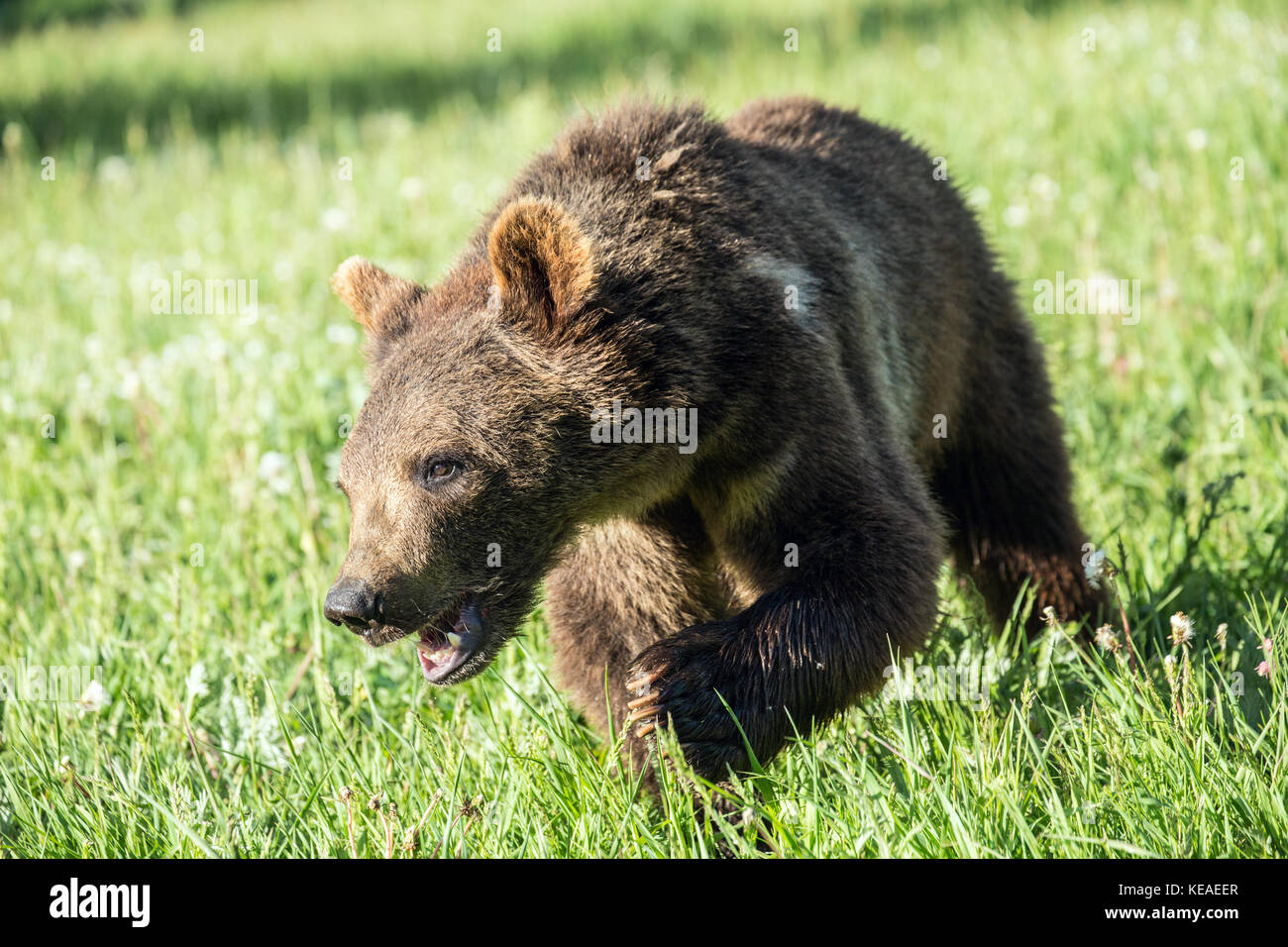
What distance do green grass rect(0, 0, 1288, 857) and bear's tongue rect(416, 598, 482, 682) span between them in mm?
267

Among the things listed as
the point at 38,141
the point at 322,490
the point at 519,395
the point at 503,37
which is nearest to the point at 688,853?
the point at 519,395

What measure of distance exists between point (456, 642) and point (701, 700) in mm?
700

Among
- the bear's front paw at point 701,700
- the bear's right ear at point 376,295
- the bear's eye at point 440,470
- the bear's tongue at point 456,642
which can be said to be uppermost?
the bear's right ear at point 376,295

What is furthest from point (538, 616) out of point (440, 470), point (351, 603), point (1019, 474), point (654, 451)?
point (1019, 474)

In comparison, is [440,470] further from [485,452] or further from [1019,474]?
[1019,474]

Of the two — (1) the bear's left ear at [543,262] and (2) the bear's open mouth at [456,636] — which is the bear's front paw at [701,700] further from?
(1) the bear's left ear at [543,262]

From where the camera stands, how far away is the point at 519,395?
11.8 feet

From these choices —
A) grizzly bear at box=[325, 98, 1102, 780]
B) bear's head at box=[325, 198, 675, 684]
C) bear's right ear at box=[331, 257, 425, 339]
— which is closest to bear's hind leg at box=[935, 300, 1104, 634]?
grizzly bear at box=[325, 98, 1102, 780]

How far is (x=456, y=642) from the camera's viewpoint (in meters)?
3.64

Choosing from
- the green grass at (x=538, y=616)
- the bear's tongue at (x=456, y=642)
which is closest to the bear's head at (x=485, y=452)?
the bear's tongue at (x=456, y=642)

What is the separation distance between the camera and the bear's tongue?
3.63 meters

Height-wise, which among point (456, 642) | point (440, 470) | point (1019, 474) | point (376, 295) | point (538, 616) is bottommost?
point (538, 616)

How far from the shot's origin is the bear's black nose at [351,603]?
10.9ft

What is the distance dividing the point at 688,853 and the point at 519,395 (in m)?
1.28
